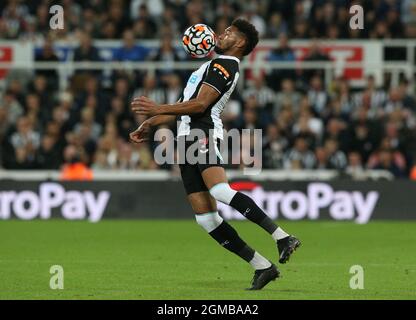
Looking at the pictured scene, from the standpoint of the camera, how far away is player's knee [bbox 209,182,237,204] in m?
9.84

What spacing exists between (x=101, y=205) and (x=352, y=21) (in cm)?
581

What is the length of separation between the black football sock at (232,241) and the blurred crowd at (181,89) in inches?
389

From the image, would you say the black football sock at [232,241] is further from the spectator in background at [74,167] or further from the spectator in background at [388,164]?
the spectator in background at [388,164]

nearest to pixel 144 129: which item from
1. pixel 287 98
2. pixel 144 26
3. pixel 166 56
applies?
pixel 287 98

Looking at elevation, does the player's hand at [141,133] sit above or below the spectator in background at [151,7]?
below

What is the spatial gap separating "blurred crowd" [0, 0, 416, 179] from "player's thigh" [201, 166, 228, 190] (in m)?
10.1

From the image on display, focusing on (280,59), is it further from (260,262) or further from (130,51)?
(260,262)

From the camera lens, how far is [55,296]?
924 centimetres

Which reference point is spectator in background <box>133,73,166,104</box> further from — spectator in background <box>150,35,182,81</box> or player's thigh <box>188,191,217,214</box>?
player's thigh <box>188,191,217,214</box>

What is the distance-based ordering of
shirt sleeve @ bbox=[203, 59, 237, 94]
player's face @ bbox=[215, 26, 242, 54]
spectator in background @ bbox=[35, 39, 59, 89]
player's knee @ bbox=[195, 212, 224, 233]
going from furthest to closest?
spectator in background @ bbox=[35, 39, 59, 89] → player's face @ bbox=[215, 26, 242, 54] → player's knee @ bbox=[195, 212, 224, 233] → shirt sleeve @ bbox=[203, 59, 237, 94]

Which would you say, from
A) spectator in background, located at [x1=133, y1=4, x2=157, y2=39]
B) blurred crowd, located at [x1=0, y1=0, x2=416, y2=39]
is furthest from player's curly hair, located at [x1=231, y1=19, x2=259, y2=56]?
spectator in background, located at [x1=133, y1=4, x2=157, y2=39]

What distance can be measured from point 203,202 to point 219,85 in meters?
1.07

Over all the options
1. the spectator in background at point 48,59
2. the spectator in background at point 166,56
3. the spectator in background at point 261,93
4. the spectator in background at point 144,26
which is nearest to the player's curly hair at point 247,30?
the spectator in background at point 261,93

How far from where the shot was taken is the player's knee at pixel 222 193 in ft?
32.3
